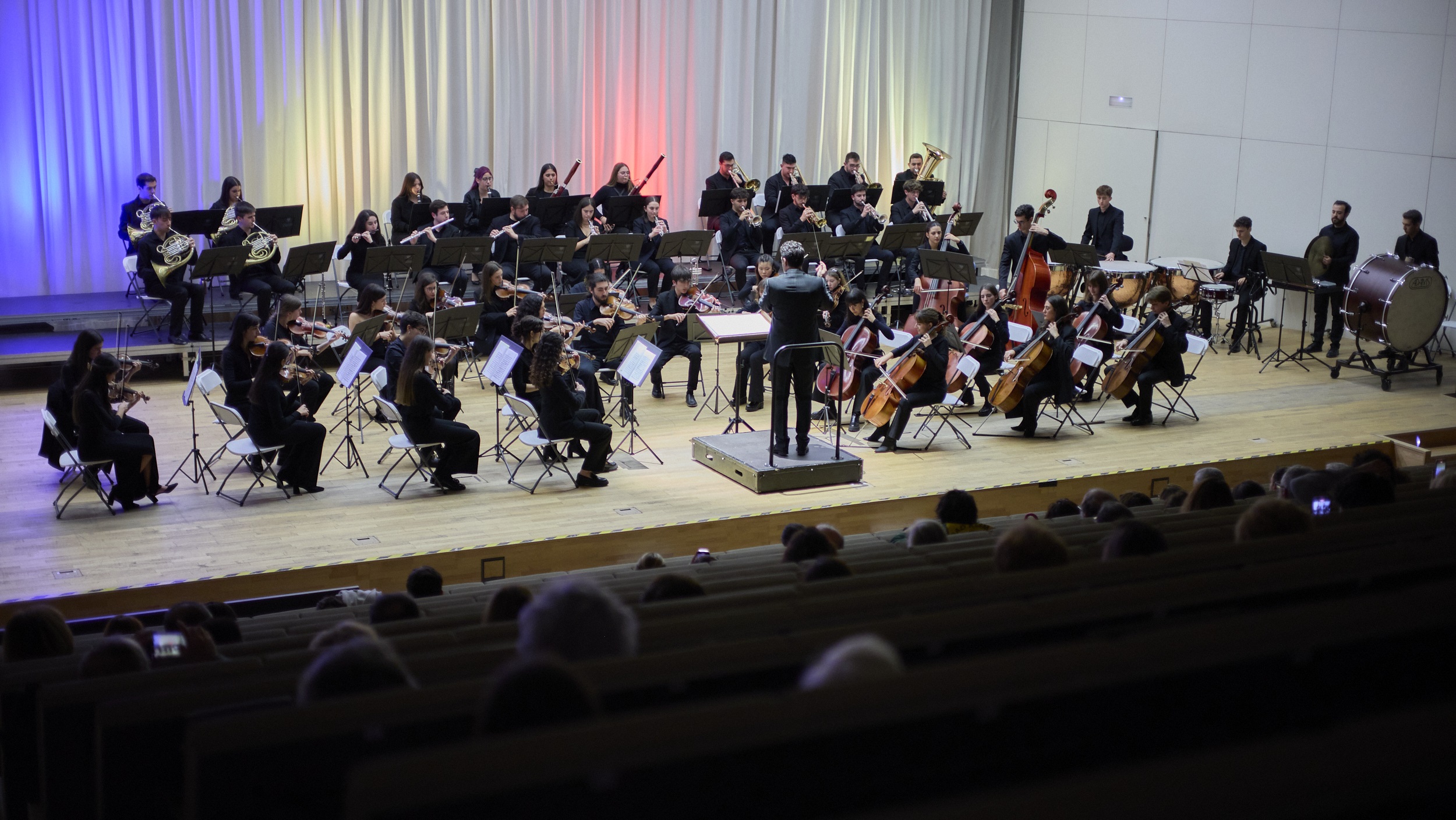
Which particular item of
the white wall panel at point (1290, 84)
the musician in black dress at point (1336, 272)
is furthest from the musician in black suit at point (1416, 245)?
the white wall panel at point (1290, 84)

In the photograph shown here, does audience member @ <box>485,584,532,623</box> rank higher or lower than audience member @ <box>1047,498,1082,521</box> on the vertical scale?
higher

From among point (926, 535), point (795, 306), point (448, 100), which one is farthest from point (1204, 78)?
point (926, 535)

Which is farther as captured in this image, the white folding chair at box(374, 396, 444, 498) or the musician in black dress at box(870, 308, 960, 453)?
the musician in black dress at box(870, 308, 960, 453)

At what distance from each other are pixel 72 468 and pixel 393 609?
491 centimetres

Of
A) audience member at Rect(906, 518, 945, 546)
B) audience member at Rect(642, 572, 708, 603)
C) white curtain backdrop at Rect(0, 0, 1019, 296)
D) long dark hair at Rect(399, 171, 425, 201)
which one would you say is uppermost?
white curtain backdrop at Rect(0, 0, 1019, 296)

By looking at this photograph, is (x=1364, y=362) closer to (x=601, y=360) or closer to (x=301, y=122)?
(x=601, y=360)

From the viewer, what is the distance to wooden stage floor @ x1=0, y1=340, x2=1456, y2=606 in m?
6.91

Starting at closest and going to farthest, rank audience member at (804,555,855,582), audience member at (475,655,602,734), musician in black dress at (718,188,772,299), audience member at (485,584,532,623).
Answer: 1. audience member at (475,655,602,734)
2. audience member at (485,584,532,623)
3. audience member at (804,555,855,582)
4. musician in black dress at (718,188,772,299)

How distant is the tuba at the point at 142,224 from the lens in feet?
35.2

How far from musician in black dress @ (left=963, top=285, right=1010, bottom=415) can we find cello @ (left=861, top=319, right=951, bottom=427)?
0.52 meters

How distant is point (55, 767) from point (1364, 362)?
11.2 meters

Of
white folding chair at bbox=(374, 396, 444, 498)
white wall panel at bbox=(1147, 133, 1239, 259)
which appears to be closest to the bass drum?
white wall panel at bbox=(1147, 133, 1239, 259)

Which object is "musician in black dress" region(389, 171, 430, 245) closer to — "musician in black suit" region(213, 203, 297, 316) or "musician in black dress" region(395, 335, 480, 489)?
"musician in black suit" region(213, 203, 297, 316)

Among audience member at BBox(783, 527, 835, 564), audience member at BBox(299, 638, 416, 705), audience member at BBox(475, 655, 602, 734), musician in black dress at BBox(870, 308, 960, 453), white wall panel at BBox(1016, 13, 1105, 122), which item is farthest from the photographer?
white wall panel at BBox(1016, 13, 1105, 122)
